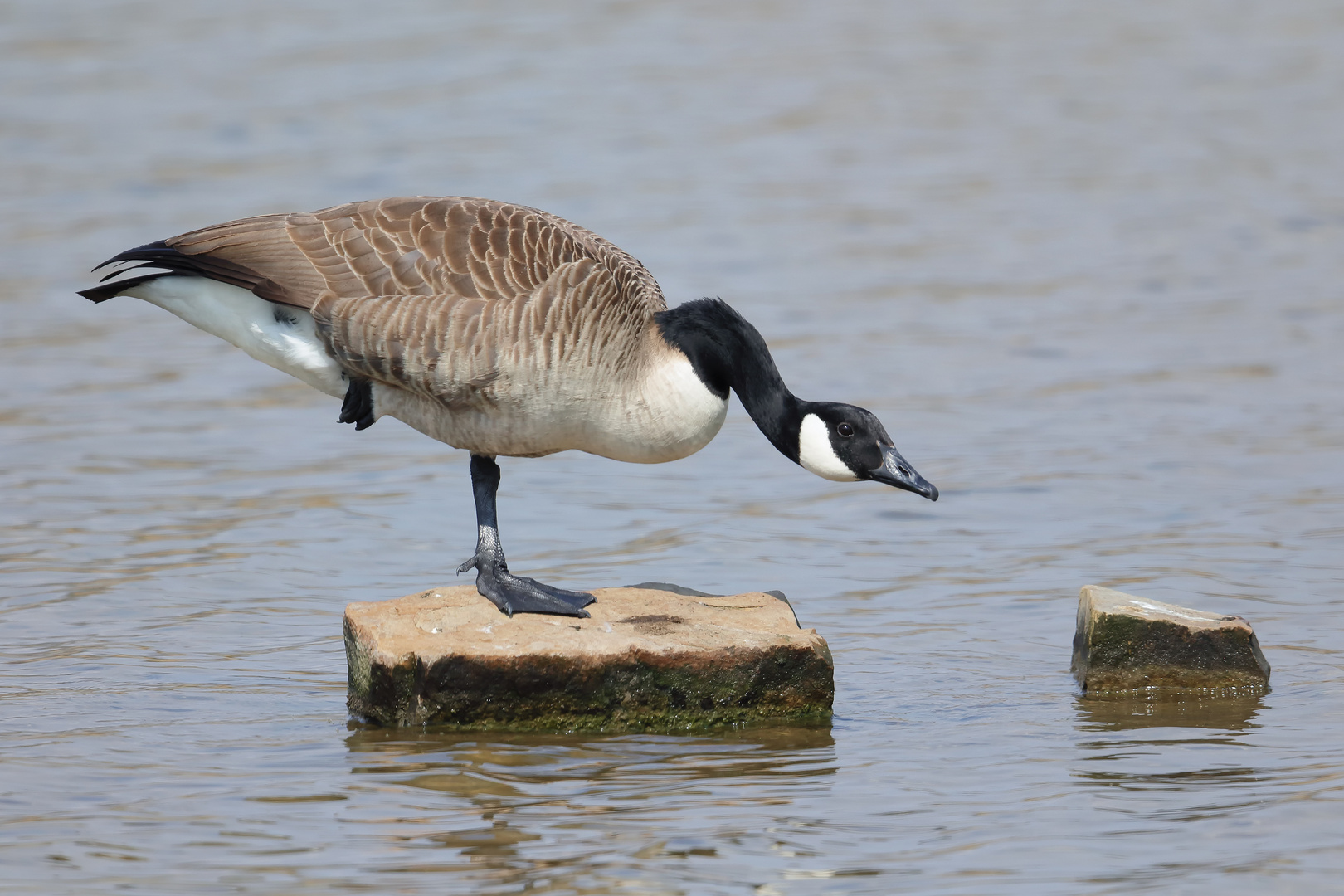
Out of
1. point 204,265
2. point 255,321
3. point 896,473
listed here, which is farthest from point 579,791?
point 204,265

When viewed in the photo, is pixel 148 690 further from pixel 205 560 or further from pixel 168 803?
pixel 205 560

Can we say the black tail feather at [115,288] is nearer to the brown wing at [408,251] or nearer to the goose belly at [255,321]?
the goose belly at [255,321]

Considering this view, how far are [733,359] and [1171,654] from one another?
7.66 ft

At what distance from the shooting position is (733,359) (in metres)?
7.91

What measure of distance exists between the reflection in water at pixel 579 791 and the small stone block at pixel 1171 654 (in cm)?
137

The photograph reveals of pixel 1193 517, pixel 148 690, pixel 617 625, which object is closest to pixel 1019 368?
pixel 1193 517

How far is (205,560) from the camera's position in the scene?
1022 centimetres

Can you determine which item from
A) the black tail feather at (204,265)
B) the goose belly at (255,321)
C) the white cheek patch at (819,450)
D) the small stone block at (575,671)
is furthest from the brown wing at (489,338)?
the small stone block at (575,671)

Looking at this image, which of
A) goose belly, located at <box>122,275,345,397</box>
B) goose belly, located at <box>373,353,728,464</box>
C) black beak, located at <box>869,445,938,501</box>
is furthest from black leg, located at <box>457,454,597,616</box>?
black beak, located at <box>869,445,938,501</box>

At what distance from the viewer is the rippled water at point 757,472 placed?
6285 mm

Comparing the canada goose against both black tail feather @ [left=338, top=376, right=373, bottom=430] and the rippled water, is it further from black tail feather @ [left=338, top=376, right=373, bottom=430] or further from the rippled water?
the rippled water

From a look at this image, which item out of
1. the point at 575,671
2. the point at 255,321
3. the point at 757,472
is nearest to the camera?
the point at 575,671

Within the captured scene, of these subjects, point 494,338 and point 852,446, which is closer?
point 494,338

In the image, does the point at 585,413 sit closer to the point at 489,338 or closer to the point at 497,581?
the point at 489,338
